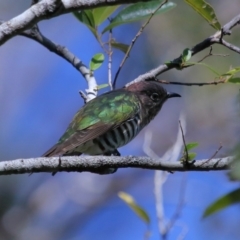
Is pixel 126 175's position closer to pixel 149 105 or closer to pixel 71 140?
pixel 149 105

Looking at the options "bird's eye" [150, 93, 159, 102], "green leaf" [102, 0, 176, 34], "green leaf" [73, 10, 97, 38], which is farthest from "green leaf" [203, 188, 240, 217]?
"bird's eye" [150, 93, 159, 102]

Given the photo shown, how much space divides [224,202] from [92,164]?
1.34m

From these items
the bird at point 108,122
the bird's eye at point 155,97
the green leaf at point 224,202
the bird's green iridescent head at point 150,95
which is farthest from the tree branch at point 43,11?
the bird's eye at point 155,97

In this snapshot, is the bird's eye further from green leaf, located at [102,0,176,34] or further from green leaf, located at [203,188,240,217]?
green leaf, located at [203,188,240,217]

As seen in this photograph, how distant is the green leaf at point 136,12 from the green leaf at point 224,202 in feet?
6.83

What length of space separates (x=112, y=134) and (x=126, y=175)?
15.4 ft

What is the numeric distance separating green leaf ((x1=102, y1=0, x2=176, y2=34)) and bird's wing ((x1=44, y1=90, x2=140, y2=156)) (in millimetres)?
848

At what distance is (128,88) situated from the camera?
5109mm

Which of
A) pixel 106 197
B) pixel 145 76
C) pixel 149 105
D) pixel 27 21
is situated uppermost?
pixel 27 21

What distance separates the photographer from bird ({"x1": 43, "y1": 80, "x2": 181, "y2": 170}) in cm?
427

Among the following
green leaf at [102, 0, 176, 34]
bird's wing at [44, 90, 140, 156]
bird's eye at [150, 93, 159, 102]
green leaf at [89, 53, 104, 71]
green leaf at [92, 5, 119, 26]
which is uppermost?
green leaf at [92, 5, 119, 26]

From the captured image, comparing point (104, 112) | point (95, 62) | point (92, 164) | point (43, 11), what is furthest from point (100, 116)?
point (43, 11)

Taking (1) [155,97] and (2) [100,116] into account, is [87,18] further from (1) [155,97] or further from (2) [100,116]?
(1) [155,97]

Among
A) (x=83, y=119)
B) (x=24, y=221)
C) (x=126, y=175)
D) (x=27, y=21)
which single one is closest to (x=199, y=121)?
(x=126, y=175)
